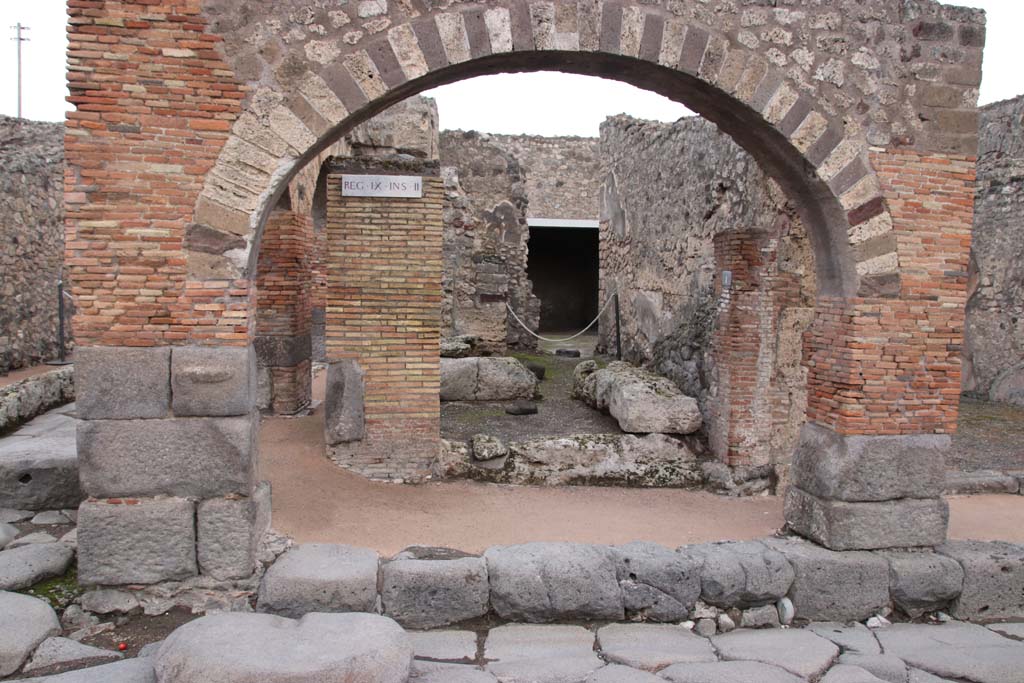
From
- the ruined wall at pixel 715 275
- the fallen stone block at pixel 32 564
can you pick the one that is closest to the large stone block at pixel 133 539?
the fallen stone block at pixel 32 564

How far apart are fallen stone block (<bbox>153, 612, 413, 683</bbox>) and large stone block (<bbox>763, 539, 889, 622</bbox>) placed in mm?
2691

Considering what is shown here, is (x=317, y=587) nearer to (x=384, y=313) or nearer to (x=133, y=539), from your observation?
(x=133, y=539)

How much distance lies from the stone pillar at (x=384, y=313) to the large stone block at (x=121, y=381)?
284 centimetres

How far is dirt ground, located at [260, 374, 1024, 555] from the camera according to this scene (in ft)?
18.7

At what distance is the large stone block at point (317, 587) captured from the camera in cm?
414

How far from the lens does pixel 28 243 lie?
1188cm

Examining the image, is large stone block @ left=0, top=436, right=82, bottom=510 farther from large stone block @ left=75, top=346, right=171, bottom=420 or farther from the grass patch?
large stone block @ left=75, top=346, right=171, bottom=420

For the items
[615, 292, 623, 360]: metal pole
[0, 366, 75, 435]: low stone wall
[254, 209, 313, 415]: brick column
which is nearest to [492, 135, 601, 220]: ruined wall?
[615, 292, 623, 360]: metal pole

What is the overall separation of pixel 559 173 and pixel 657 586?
19.5 meters

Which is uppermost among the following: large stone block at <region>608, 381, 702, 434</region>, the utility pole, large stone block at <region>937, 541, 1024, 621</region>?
the utility pole

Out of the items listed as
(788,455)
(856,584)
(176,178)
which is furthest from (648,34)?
(788,455)

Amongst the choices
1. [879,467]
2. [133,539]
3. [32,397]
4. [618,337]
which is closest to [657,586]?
[879,467]

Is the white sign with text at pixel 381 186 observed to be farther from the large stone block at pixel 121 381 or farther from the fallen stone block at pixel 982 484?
the fallen stone block at pixel 982 484

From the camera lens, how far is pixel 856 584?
15.3 ft
